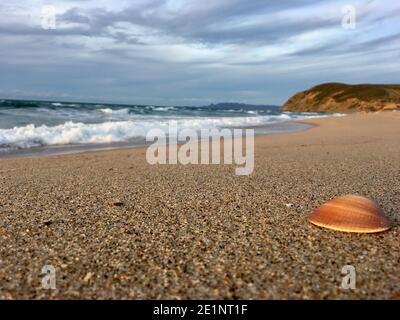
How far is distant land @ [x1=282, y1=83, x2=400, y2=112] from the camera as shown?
6106cm

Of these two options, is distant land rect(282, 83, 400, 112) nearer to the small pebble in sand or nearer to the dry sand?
the dry sand

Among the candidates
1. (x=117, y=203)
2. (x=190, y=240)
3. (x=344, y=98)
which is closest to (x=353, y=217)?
(x=190, y=240)

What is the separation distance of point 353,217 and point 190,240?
111cm

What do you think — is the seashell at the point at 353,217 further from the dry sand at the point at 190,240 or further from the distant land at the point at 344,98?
the distant land at the point at 344,98

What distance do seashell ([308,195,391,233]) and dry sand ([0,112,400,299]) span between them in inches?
2.2

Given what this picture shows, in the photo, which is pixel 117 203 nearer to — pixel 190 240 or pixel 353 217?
pixel 190 240

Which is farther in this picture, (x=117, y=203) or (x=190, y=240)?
(x=117, y=203)

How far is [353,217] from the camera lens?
275 cm

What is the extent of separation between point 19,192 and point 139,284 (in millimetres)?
2844

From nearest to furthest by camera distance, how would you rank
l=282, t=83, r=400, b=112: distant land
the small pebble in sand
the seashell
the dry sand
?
1. the dry sand
2. the seashell
3. the small pebble in sand
4. l=282, t=83, r=400, b=112: distant land

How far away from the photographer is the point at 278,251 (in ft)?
8.06

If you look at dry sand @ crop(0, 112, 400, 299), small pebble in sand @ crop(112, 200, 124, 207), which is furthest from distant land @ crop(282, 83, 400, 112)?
small pebble in sand @ crop(112, 200, 124, 207)
